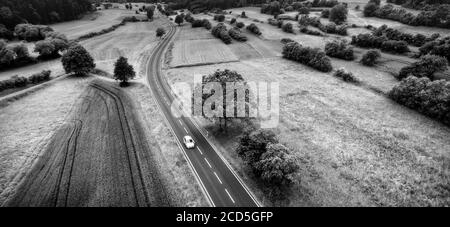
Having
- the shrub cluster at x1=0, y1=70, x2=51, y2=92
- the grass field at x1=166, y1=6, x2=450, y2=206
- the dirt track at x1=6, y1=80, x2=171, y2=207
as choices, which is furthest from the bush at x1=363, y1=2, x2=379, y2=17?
the shrub cluster at x1=0, y1=70, x2=51, y2=92

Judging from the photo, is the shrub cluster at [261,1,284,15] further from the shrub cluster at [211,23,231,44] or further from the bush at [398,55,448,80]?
the bush at [398,55,448,80]

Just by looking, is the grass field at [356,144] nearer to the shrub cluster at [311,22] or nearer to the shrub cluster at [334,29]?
the shrub cluster at [334,29]

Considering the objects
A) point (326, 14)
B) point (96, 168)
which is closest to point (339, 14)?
point (326, 14)

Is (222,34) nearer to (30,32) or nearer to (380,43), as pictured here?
(380,43)

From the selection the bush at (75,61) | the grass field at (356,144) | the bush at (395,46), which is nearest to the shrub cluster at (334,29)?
the bush at (395,46)
